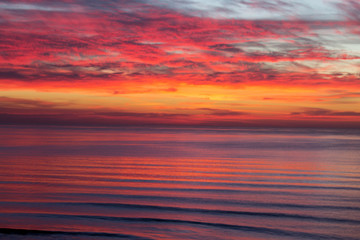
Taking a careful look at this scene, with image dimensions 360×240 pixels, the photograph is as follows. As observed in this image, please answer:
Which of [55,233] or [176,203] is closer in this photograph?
[55,233]

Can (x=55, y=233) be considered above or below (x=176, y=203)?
below

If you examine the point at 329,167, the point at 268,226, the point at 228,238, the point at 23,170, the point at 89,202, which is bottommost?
the point at 228,238

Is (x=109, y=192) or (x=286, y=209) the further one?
(x=109, y=192)

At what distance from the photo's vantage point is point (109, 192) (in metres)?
15.5

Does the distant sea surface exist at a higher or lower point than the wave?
higher

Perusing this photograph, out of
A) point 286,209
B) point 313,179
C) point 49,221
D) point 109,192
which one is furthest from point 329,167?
point 49,221

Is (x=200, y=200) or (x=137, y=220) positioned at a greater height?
(x=200, y=200)

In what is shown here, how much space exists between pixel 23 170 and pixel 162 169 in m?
7.81

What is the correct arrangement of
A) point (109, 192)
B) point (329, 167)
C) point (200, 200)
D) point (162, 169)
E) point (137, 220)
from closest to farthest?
point (137, 220) < point (200, 200) < point (109, 192) < point (162, 169) < point (329, 167)

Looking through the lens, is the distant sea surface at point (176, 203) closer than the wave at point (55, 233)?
No

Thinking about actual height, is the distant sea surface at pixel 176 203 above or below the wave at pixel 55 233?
above

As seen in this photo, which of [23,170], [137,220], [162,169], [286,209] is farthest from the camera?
[162,169]

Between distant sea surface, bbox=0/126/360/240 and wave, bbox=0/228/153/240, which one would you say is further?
distant sea surface, bbox=0/126/360/240

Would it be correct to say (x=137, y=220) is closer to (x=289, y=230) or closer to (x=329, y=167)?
(x=289, y=230)
